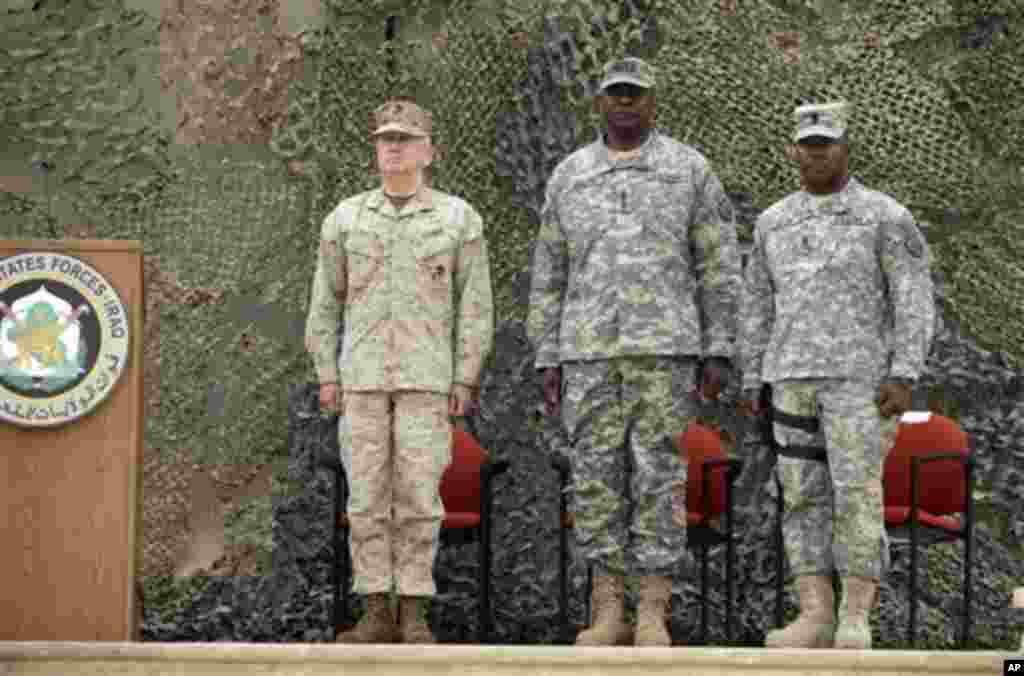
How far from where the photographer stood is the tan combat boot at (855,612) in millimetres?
6867

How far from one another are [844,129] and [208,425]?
2990 mm

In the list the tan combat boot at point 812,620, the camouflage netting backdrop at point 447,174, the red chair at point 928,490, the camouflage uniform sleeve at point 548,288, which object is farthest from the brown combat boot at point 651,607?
the camouflage netting backdrop at point 447,174

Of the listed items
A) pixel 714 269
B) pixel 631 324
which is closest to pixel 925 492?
pixel 714 269

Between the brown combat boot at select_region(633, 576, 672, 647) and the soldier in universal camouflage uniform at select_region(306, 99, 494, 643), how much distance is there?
1.98 ft

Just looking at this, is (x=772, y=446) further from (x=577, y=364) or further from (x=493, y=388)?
(x=493, y=388)

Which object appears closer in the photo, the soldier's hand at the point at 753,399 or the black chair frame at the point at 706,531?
the soldier's hand at the point at 753,399

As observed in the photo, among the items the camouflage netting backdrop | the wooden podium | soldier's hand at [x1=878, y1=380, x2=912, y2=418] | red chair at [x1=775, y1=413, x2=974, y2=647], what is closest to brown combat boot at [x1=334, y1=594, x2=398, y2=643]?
the wooden podium

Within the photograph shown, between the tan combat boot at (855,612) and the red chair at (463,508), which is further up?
the red chair at (463,508)

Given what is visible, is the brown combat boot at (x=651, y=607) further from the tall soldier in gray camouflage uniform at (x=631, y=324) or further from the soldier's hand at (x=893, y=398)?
the soldier's hand at (x=893, y=398)

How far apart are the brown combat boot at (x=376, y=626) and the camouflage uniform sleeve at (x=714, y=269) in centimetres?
116

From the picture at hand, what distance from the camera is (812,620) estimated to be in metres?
6.96

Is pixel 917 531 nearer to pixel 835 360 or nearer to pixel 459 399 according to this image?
pixel 835 360

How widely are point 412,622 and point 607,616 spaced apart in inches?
22.4

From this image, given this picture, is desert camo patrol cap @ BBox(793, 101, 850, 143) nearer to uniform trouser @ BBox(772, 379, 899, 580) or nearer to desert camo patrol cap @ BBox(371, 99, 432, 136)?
uniform trouser @ BBox(772, 379, 899, 580)
